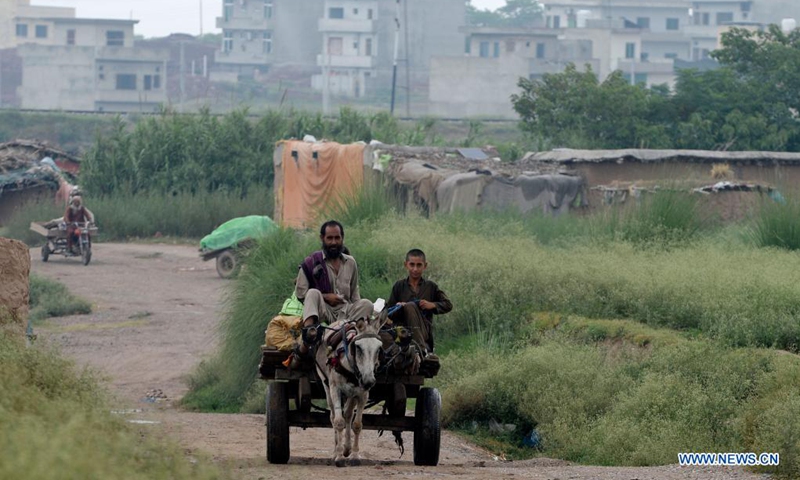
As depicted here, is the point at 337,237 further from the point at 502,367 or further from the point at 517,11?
the point at 517,11

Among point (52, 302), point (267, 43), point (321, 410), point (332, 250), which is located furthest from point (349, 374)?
point (267, 43)

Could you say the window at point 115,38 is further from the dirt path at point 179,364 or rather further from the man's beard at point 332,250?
the man's beard at point 332,250

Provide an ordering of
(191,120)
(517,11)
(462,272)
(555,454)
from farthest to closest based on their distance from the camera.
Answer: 1. (517,11)
2. (191,120)
3. (462,272)
4. (555,454)

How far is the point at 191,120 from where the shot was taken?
136 ft

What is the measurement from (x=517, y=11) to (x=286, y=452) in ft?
381

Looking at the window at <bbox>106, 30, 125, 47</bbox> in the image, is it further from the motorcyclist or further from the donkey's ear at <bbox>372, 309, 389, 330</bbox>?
the donkey's ear at <bbox>372, 309, 389, 330</bbox>

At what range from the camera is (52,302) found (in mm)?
23094

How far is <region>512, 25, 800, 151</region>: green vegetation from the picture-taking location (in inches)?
1410

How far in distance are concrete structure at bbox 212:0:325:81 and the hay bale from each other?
270 feet

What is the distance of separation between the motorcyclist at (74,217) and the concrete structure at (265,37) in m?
63.0

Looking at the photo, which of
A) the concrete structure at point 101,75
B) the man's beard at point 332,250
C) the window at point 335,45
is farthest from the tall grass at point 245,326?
the window at point 335,45

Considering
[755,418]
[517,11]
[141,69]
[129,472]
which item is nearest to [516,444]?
[755,418]

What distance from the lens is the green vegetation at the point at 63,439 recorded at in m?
4.85

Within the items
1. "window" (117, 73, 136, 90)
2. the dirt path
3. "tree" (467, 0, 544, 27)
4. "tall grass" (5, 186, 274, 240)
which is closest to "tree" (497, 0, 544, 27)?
"tree" (467, 0, 544, 27)
